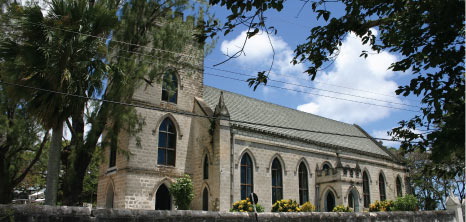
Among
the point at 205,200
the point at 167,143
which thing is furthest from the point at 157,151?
the point at 205,200

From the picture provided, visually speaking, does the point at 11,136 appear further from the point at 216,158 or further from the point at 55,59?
the point at 216,158

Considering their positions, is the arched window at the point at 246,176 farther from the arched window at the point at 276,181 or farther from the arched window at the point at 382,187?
the arched window at the point at 382,187

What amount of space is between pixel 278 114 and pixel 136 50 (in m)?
16.2

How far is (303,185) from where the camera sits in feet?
91.0

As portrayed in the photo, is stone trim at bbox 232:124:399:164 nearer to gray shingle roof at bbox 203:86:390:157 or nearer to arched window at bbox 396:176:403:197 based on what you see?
gray shingle roof at bbox 203:86:390:157

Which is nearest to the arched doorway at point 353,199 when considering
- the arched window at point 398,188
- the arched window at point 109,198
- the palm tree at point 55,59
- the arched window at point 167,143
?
the arched window at point 398,188

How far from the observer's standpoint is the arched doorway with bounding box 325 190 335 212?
93.9ft

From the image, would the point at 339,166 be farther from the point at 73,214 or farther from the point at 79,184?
the point at 73,214

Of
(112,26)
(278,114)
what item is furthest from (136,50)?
(278,114)

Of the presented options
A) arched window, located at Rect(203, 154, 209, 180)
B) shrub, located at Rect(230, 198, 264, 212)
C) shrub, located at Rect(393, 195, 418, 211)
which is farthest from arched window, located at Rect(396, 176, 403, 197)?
arched window, located at Rect(203, 154, 209, 180)

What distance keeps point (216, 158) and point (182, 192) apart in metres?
2.67

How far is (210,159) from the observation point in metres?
22.4

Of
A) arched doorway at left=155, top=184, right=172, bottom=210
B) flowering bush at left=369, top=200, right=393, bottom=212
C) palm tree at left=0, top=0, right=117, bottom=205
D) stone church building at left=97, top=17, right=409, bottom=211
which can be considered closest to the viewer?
palm tree at left=0, top=0, right=117, bottom=205

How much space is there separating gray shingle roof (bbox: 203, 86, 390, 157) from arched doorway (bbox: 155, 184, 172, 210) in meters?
6.09
